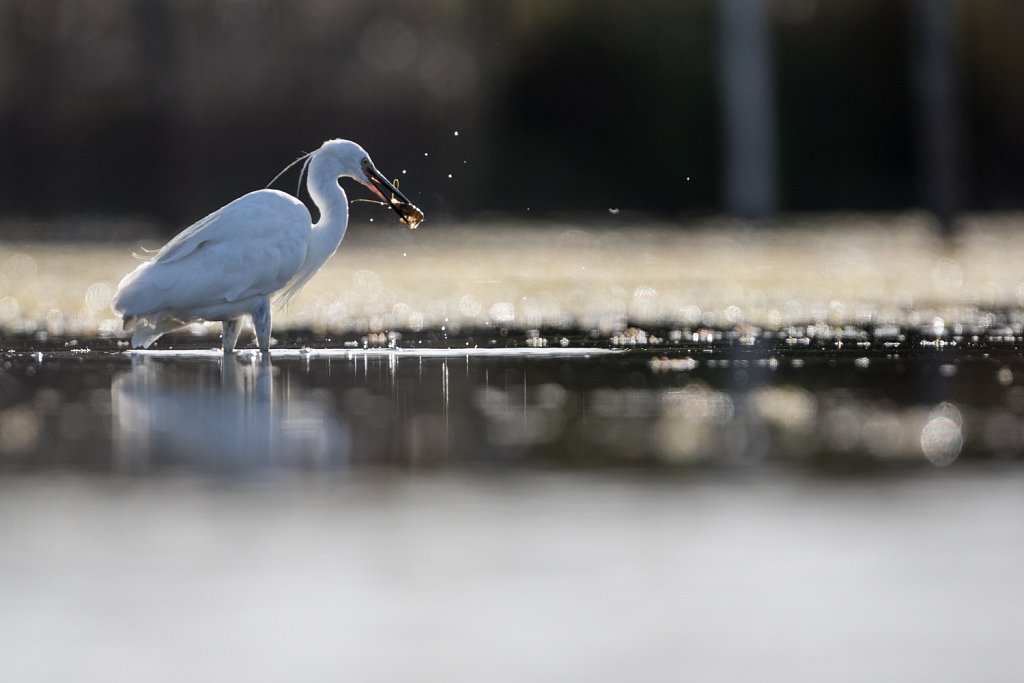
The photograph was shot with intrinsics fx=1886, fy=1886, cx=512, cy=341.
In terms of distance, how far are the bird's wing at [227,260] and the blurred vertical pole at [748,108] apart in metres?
17.0

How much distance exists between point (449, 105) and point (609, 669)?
29993 millimetres

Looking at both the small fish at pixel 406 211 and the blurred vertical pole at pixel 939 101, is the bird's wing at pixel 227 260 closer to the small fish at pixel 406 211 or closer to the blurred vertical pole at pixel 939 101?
the small fish at pixel 406 211

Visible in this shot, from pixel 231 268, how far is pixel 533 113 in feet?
74.2

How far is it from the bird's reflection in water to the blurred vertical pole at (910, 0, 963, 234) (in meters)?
15.5

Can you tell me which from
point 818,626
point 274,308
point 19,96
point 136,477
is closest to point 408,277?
point 274,308

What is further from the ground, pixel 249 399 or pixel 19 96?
pixel 19 96

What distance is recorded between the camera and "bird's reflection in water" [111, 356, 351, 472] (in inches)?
280

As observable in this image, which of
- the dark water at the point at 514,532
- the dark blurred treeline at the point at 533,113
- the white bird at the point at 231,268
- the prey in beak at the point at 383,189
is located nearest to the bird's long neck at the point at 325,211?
the white bird at the point at 231,268

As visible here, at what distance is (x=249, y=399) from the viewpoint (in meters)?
8.87

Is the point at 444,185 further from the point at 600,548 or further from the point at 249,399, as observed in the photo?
the point at 600,548

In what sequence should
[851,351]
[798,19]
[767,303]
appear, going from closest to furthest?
[851,351] < [767,303] < [798,19]

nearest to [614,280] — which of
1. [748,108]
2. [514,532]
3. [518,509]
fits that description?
[748,108]

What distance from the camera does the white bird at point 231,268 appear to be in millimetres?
11031

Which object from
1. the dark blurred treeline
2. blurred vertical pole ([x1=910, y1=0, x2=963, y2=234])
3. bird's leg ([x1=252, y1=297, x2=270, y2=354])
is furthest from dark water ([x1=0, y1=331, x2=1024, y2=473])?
the dark blurred treeline
